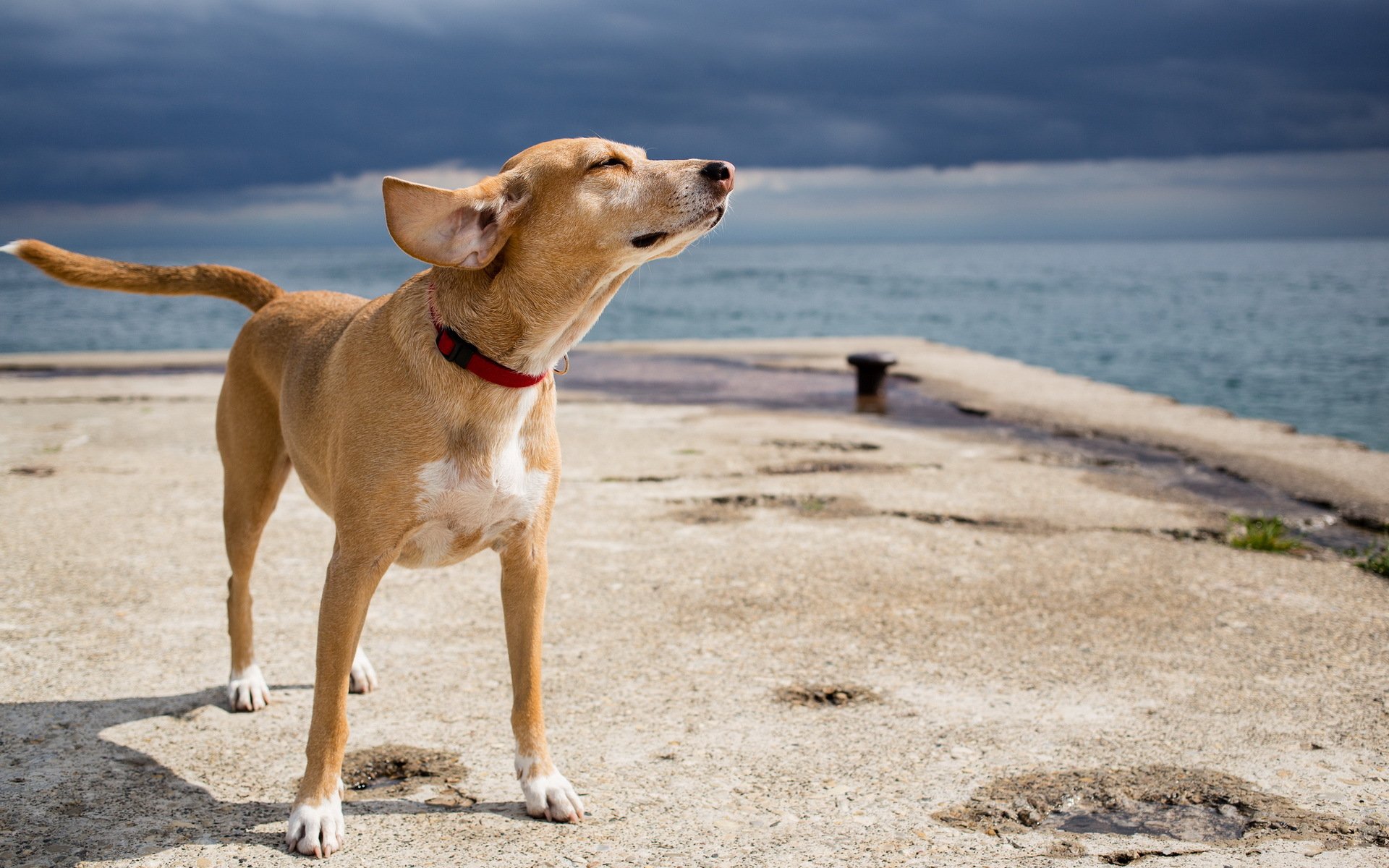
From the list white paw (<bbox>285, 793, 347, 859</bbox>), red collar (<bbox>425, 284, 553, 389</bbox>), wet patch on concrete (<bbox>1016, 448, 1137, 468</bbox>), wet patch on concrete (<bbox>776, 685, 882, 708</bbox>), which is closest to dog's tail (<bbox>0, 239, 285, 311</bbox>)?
red collar (<bbox>425, 284, 553, 389</bbox>)

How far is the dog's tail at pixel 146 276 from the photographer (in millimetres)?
4094

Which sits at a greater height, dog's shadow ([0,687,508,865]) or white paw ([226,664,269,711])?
white paw ([226,664,269,711])

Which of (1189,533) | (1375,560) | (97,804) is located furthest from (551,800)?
(1375,560)

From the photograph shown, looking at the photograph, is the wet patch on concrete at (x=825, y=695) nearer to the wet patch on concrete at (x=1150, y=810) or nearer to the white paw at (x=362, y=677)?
the wet patch on concrete at (x=1150, y=810)

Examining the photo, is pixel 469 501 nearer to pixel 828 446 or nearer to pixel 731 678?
pixel 731 678

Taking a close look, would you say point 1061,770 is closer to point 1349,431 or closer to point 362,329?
point 362,329

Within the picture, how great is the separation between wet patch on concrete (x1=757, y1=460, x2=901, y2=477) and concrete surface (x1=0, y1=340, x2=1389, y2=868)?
21.7 inches

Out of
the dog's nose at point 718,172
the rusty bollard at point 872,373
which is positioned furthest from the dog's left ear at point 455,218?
the rusty bollard at point 872,373

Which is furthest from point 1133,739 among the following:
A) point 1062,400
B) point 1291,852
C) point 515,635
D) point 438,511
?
point 1062,400

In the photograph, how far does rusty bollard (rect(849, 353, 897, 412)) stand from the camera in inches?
535

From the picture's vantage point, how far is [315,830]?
3143 millimetres

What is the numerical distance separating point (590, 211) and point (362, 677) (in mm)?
2305

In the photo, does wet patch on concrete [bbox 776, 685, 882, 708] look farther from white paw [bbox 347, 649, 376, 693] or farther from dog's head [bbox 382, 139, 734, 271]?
dog's head [bbox 382, 139, 734, 271]

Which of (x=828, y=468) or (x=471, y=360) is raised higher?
(x=471, y=360)
